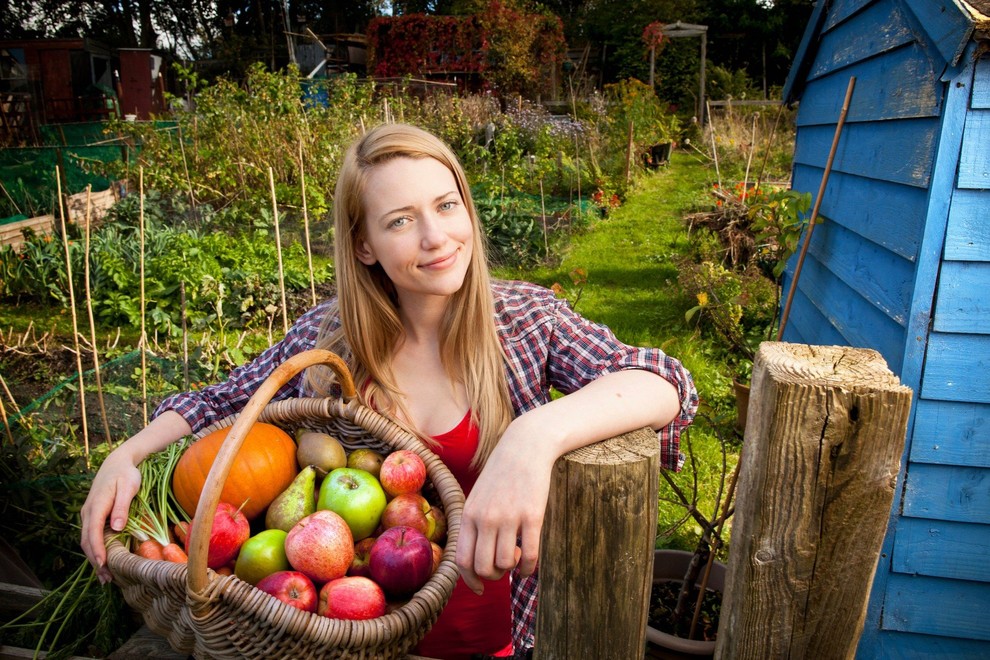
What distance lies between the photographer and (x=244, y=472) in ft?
4.79

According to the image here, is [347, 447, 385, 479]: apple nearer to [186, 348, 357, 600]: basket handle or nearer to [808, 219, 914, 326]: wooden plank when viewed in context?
[186, 348, 357, 600]: basket handle

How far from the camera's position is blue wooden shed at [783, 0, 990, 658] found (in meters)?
1.95

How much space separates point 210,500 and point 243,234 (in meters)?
5.61

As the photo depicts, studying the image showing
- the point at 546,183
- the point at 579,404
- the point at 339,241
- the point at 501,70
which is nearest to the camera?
the point at 579,404

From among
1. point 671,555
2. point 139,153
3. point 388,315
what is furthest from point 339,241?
point 139,153

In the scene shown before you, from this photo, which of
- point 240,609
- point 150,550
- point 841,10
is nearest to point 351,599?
point 240,609

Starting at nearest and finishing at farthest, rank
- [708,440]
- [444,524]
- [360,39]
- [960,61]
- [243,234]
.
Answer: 1. [444,524]
2. [960,61]
3. [708,440]
4. [243,234]
5. [360,39]

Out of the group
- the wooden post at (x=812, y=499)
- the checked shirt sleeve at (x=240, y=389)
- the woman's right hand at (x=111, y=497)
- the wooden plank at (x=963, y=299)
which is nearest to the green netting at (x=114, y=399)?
the checked shirt sleeve at (x=240, y=389)

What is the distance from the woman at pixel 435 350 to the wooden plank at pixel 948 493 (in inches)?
42.1

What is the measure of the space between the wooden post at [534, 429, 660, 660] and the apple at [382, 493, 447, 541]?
47 centimetres

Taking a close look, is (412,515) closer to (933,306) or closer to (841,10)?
(933,306)

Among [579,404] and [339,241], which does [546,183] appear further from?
[579,404]

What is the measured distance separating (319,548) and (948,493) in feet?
6.47

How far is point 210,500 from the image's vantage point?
3.57ft
